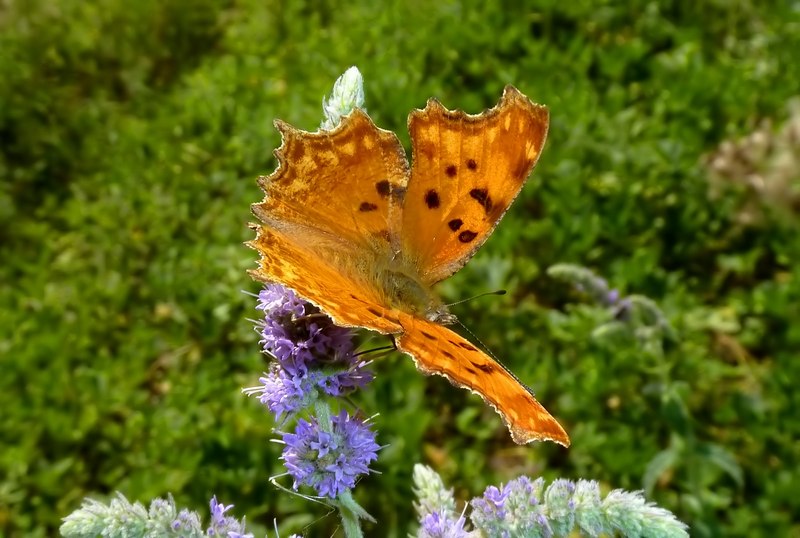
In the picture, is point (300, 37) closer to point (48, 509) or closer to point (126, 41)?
point (126, 41)

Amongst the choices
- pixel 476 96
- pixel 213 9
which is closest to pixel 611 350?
pixel 476 96

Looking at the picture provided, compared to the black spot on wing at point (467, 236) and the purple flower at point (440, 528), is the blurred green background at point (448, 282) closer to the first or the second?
the black spot on wing at point (467, 236)

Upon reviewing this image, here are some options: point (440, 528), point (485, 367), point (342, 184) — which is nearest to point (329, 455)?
point (440, 528)

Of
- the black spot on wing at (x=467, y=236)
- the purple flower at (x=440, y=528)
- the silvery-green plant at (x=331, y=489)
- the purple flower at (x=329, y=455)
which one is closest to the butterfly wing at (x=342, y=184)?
the black spot on wing at (x=467, y=236)

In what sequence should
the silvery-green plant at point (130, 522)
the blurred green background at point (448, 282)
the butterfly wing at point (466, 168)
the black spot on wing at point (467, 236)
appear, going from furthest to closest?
the blurred green background at point (448, 282) → the black spot on wing at point (467, 236) → the butterfly wing at point (466, 168) → the silvery-green plant at point (130, 522)

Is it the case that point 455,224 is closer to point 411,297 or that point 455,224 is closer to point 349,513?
point 411,297

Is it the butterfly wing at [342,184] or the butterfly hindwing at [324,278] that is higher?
the butterfly wing at [342,184]

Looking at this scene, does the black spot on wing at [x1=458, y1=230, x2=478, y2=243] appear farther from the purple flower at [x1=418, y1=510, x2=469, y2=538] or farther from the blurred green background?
the blurred green background
